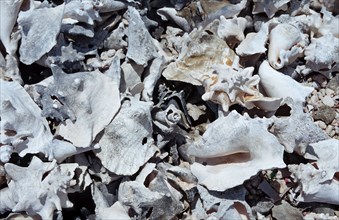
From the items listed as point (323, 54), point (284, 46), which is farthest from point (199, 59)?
point (323, 54)

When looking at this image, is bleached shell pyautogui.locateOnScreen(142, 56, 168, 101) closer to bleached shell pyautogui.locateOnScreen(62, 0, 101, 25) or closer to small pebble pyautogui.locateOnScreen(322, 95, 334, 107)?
bleached shell pyautogui.locateOnScreen(62, 0, 101, 25)

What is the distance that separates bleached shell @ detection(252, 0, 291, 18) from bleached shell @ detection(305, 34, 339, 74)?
0.14 metres

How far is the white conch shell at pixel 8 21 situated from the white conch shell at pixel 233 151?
53 cm

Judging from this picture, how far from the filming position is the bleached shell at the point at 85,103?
136 cm

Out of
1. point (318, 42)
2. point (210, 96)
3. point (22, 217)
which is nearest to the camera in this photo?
point (22, 217)

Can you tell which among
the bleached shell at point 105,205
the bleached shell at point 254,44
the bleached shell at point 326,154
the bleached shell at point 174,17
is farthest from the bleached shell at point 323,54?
the bleached shell at point 105,205

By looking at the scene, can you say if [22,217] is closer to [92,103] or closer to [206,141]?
[92,103]

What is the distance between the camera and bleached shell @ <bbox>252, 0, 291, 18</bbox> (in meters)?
1.62

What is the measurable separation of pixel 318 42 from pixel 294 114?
27cm

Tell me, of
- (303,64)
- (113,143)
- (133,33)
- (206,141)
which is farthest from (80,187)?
(303,64)

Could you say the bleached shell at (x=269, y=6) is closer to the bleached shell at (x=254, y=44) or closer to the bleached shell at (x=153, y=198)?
the bleached shell at (x=254, y=44)

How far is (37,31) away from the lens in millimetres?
1451

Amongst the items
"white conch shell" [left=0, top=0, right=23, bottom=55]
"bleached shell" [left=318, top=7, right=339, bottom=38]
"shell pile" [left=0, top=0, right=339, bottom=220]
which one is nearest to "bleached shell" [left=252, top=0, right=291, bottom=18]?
"shell pile" [left=0, top=0, right=339, bottom=220]

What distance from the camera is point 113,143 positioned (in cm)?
137
